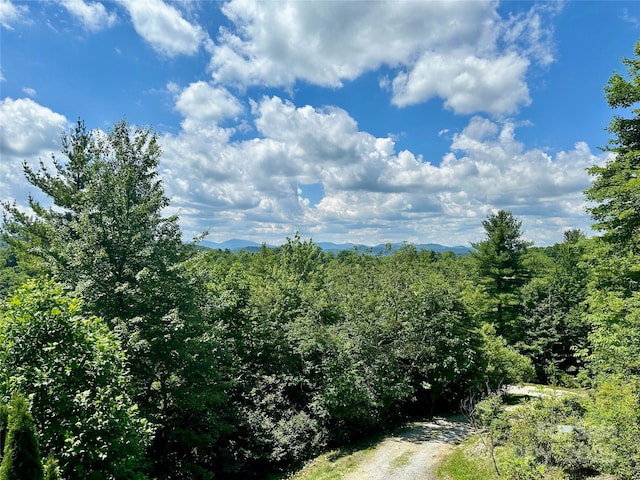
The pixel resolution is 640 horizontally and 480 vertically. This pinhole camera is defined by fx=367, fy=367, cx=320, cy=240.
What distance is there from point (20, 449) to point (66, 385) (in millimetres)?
1410

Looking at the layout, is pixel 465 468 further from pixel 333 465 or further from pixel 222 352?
pixel 222 352

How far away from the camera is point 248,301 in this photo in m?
15.6

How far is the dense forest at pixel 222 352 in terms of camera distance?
6473mm

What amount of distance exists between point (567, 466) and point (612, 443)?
162 centimetres

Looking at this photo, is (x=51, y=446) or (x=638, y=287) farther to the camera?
(x=638, y=287)

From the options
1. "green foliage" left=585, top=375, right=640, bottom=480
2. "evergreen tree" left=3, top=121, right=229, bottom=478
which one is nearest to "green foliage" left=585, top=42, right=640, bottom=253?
"green foliage" left=585, top=375, right=640, bottom=480

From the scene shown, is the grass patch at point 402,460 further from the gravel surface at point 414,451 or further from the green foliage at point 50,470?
the green foliage at point 50,470

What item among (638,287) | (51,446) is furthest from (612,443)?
(51,446)

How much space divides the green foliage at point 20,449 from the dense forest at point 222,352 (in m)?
0.02

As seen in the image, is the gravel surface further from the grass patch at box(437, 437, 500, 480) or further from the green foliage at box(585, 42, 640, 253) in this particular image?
the green foliage at box(585, 42, 640, 253)

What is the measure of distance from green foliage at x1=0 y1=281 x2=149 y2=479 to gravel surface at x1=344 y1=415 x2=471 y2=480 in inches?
275

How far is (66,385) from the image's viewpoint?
21.4ft

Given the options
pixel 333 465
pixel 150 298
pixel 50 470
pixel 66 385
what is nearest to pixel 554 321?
pixel 333 465

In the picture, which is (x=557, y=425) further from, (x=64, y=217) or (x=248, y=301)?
(x=64, y=217)
